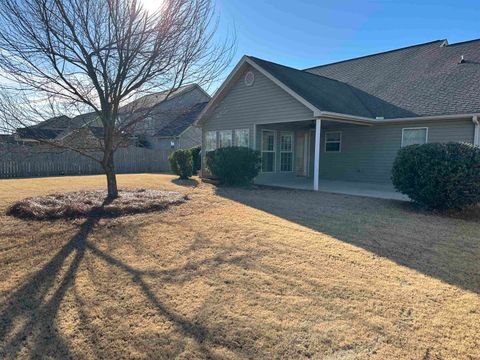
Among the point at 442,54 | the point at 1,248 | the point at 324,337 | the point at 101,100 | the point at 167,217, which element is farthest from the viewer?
the point at 442,54

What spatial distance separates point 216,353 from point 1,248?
4.22 meters

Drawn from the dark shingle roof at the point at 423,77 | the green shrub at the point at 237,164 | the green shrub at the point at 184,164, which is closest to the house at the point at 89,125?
the green shrub at the point at 237,164

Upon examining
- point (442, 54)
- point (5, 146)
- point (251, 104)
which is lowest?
point (5, 146)

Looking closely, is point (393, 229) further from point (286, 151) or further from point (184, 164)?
point (184, 164)

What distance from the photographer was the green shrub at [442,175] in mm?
7117

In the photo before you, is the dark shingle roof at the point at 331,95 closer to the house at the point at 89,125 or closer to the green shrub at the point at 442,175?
the green shrub at the point at 442,175

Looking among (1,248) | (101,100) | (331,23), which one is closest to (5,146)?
(101,100)

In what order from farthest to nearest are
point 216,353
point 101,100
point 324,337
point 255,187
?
point 255,187 < point 101,100 < point 324,337 < point 216,353

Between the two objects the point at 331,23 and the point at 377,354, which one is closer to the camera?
the point at 377,354

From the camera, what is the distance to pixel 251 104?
43.3 ft

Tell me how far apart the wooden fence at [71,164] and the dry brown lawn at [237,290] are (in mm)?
10964

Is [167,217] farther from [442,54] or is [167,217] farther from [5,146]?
[442,54]

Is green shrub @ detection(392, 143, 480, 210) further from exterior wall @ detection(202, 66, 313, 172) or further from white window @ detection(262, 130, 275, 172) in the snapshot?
white window @ detection(262, 130, 275, 172)

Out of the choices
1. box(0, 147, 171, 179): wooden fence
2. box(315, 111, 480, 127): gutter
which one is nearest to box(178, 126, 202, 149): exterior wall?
box(0, 147, 171, 179): wooden fence
